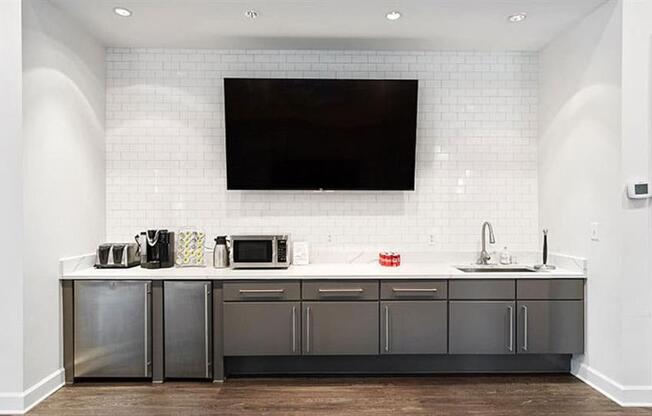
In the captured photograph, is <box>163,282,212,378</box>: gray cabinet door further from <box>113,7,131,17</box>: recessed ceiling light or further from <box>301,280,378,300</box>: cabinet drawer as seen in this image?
<box>113,7,131,17</box>: recessed ceiling light

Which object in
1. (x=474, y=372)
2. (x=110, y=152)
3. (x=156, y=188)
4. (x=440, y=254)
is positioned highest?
(x=110, y=152)

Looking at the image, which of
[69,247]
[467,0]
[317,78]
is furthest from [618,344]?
[69,247]

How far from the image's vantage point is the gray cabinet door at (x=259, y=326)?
11.7ft

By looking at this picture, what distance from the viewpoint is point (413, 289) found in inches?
142

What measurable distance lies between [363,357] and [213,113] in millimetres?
2421

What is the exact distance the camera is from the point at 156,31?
12.5 feet

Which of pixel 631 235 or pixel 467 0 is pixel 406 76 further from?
pixel 631 235

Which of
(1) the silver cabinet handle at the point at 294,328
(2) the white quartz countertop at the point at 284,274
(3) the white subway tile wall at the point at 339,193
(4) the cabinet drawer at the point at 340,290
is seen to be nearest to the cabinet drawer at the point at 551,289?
(2) the white quartz countertop at the point at 284,274

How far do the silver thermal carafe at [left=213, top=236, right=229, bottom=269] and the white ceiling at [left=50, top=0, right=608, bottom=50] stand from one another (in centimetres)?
166

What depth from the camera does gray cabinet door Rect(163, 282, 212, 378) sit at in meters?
3.56

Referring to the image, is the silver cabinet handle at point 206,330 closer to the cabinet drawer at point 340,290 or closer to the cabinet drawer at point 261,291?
the cabinet drawer at point 261,291

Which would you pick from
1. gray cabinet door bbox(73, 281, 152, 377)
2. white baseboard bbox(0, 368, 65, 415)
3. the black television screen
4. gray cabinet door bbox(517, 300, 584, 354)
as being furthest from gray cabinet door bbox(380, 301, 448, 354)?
white baseboard bbox(0, 368, 65, 415)

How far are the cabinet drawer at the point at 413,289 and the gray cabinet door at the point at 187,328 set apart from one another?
1324 mm

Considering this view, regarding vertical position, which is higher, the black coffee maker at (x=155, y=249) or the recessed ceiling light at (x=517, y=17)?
the recessed ceiling light at (x=517, y=17)
